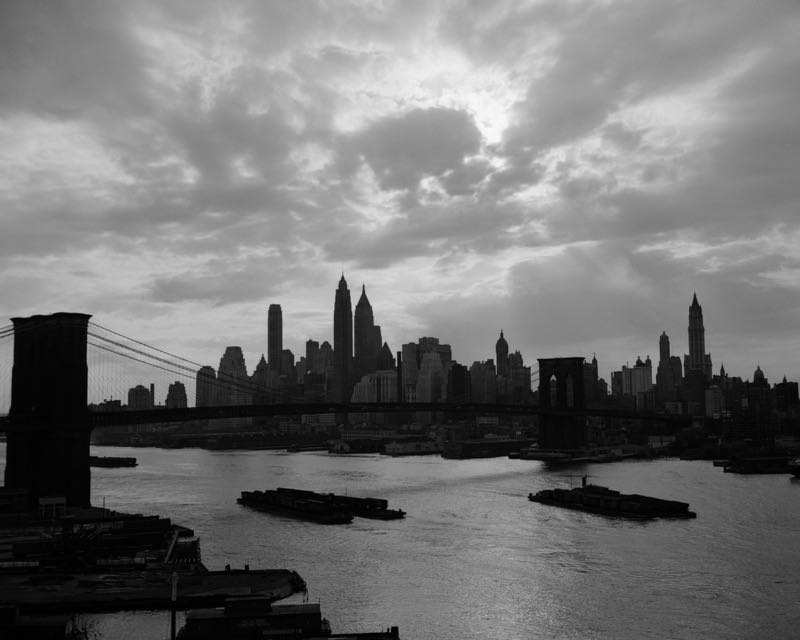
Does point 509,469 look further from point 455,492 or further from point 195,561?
point 195,561

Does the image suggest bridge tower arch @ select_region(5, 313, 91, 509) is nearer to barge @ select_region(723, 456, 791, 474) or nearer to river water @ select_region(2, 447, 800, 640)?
river water @ select_region(2, 447, 800, 640)

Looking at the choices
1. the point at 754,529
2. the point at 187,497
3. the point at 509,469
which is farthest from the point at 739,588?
the point at 509,469

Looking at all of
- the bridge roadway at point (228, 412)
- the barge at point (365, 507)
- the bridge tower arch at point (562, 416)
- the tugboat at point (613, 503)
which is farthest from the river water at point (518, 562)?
the bridge tower arch at point (562, 416)

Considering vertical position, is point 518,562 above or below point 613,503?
below

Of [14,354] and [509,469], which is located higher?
[14,354]

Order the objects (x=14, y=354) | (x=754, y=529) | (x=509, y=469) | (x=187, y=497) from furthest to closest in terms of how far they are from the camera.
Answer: (x=509, y=469)
(x=187, y=497)
(x=14, y=354)
(x=754, y=529)

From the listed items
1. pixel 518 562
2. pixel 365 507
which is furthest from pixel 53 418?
pixel 518 562

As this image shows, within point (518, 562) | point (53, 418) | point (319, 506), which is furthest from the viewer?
point (319, 506)

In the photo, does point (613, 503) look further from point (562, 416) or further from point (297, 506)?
point (562, 416)
